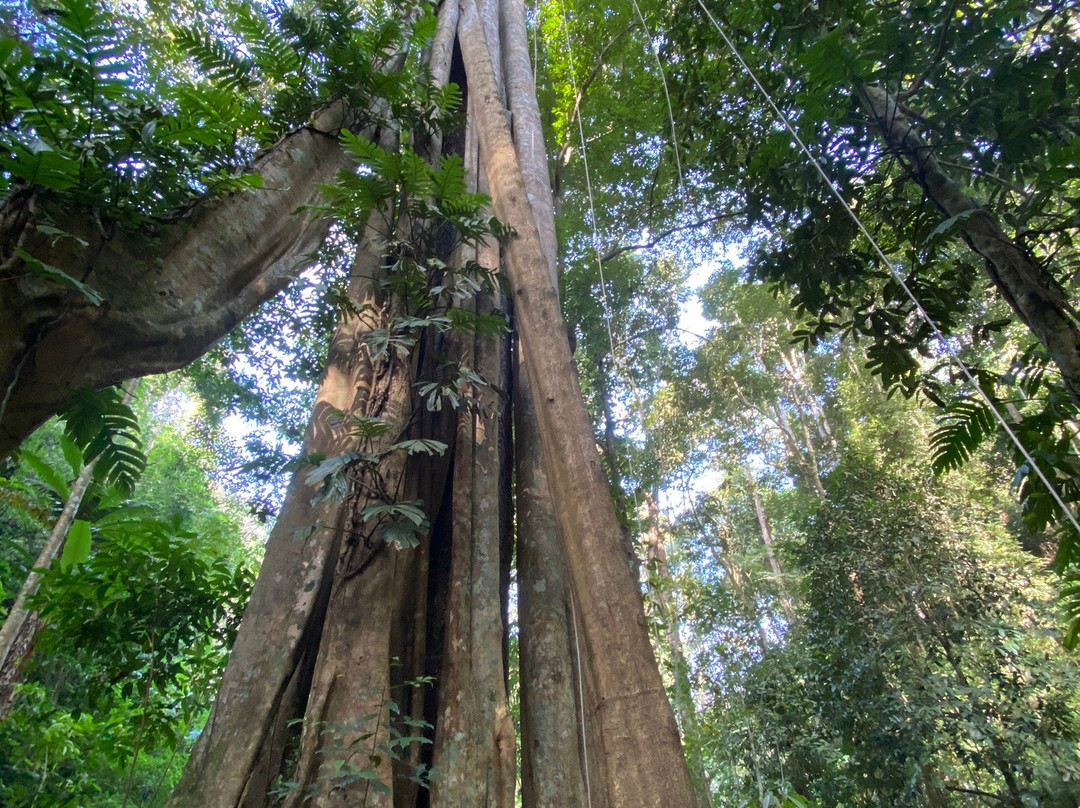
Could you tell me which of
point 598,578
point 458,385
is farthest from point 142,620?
point 598,578

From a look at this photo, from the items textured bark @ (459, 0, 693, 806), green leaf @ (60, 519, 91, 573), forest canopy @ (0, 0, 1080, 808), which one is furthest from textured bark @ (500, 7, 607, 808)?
green leaf @ (60, 519, 91, 573)

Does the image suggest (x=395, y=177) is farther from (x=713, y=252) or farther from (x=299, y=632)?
(x=713, y=252)

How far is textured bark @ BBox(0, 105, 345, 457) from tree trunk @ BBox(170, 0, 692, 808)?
19.5 inches

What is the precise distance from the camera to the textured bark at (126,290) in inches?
62.1

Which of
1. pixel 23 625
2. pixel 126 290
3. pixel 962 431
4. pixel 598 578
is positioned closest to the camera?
pixel 598 578

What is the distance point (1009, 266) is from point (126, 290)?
2866mm

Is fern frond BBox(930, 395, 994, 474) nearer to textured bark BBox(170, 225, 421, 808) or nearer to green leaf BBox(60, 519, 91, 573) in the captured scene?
textured bark BBox(170, 225, 421, 808)

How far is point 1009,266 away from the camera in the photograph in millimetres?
2133

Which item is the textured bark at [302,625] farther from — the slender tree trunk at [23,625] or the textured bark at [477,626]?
the slender tree trunk at [23,625]

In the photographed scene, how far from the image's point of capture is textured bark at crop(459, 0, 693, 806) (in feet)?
4.03

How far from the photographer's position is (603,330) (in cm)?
692

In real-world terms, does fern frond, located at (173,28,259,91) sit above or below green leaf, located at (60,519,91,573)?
above

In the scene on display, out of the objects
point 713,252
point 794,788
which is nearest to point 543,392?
point 794,788

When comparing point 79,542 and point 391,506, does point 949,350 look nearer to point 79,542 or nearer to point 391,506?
point 391,506
